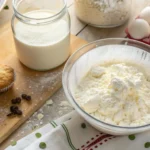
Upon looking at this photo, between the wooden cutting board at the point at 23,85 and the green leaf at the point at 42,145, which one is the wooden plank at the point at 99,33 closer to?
the wooden cutting board at the point at 23,85

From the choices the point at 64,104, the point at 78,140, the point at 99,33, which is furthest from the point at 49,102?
the point at 99,33

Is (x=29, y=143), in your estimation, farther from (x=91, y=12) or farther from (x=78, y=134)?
(x=91, y=12)

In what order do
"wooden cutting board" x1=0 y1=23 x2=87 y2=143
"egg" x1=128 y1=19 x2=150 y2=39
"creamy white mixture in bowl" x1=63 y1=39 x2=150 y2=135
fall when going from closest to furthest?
1. "creamy white mixture in bowl" x1=63 y1=39 x2=150 y2=135
2. "wooden cutting board" x1=0 y1=23 x2=87 y2=143
3. "egg" x1=128 y1=19 x2=150 y2=39

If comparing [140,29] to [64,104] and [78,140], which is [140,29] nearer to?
[64,104]

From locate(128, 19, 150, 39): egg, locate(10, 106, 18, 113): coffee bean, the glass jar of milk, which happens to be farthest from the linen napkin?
locate(128, 19, 150, 39): egg

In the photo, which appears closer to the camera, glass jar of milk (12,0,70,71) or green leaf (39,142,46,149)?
green leaf (39,142,46,149)

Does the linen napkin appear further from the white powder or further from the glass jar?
the glass jar

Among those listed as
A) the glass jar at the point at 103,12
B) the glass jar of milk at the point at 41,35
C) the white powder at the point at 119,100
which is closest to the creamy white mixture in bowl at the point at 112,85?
the white powder at the point at 119,100
